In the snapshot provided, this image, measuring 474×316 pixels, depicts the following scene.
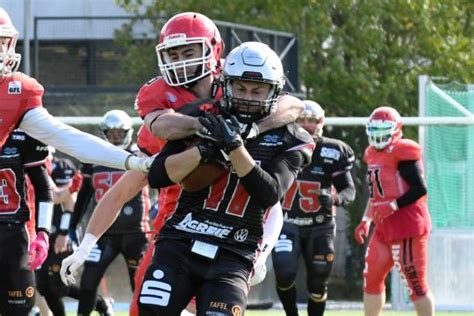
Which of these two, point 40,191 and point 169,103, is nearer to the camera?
point 169,103

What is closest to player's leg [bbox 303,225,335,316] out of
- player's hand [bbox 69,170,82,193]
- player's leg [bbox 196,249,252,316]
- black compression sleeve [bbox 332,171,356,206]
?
black compression sleeve [bbox 332,171,356,206]

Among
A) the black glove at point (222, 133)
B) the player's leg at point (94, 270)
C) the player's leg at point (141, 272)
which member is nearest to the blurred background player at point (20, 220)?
the player's leg at point (141, 272)

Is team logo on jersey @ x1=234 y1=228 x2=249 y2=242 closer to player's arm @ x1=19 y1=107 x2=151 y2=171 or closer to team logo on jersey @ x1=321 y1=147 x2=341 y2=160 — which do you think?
player's arm @ x1=19 y1=107 x2=151 y2=171

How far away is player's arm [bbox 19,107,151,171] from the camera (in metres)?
6.21

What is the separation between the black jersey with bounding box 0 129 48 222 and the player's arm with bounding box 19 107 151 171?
1395 mm

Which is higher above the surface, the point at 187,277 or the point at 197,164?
the point at 197,164

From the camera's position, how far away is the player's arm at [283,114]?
20.4ft

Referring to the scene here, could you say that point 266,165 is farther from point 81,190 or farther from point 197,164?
point 81,190

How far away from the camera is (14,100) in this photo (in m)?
6.98

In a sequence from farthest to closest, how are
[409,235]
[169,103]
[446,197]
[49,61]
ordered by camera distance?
1. [49,61]
2. [446,197]
3. [409,235]
4. [169,103]

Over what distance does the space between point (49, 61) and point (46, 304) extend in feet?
31.7

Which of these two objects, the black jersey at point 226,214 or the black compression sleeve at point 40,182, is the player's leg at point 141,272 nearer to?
the black jersey at point 226,214

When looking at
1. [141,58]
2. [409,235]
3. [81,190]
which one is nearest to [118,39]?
[141,58]

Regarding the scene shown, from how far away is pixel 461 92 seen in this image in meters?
15.0
